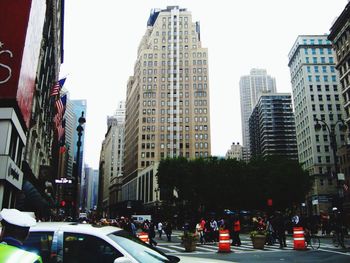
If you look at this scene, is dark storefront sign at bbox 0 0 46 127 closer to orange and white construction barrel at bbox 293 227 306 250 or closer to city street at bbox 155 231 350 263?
city street at bbox 155 231 350 263

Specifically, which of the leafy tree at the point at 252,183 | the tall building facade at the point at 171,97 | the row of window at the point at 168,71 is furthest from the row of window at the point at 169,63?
the leafy tree at the point at 252,183

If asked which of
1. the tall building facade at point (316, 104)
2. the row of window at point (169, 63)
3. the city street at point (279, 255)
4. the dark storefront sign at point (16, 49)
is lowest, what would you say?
the city street at point (279, 255)

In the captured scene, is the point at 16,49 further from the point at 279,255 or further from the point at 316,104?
the point at 316,104

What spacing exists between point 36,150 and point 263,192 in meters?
31.7

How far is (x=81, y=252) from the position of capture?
180 inches

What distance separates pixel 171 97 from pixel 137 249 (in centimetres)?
11812

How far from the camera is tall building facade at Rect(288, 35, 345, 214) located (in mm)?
95375

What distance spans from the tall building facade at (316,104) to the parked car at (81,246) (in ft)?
314

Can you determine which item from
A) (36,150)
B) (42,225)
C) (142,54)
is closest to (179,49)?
(142,54)

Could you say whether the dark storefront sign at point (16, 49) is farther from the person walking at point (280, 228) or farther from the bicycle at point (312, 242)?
the bicycle at point (312, 242)

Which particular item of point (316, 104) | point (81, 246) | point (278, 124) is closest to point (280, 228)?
point (81, 246)

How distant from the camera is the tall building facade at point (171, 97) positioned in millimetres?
118062

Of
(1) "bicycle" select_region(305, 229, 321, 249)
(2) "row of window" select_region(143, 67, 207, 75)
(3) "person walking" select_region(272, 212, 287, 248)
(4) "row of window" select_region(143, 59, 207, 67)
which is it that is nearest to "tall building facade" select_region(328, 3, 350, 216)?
(3) "person walking" select_region(272, 212, 287, 248)

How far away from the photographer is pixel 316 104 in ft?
333
